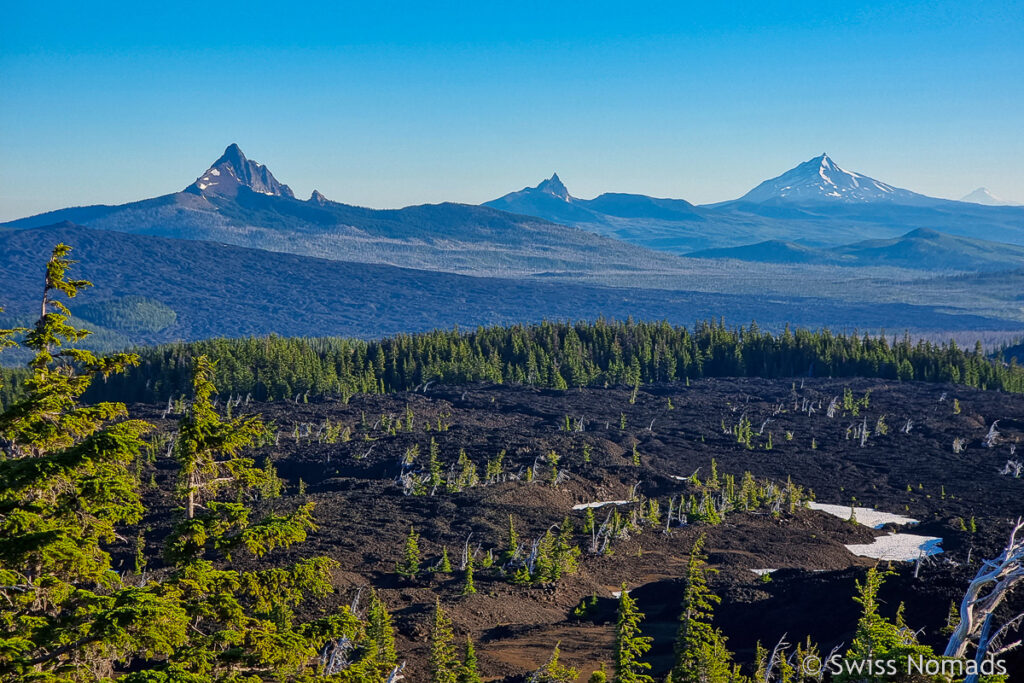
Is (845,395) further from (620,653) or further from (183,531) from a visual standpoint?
(183,531)

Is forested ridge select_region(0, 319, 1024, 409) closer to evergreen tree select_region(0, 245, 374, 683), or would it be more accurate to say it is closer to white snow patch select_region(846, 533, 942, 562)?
white snow patch select_region(846, 533, 942, 562)

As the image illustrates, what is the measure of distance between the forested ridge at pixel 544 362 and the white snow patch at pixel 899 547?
2531 inches

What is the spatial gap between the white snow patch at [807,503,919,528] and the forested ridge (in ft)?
187

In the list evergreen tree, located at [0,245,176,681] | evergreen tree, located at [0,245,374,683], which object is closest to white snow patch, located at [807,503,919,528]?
evergreen tree, located at [0,245,374,683]

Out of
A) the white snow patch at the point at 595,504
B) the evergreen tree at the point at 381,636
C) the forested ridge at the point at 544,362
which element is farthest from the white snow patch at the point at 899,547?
the forested ridge at the point at 544,362

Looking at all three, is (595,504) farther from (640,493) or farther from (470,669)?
(470,669)

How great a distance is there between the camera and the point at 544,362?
125375mm

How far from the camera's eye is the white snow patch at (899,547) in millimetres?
49547

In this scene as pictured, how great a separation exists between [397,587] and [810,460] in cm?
4510

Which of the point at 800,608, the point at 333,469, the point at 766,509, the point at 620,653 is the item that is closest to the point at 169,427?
the point at 333,469

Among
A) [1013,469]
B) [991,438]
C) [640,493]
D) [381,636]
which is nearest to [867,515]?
[640,493]

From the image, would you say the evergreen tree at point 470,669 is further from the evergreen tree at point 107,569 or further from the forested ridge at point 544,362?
the forested ridge at point 544,362

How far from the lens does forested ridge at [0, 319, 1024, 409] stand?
116 metres

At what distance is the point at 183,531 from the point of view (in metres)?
15.9
